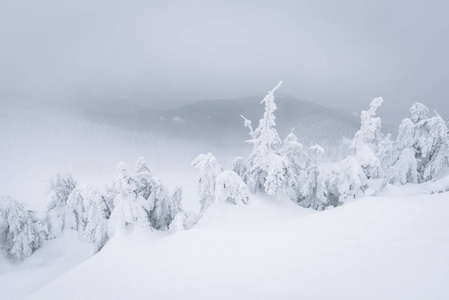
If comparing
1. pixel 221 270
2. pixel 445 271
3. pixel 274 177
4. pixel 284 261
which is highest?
pixel 274 177

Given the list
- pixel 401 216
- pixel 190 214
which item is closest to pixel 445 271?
pixel 401 216

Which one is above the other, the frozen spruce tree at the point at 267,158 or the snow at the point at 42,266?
the frozen spruce tree at the point at 267,158

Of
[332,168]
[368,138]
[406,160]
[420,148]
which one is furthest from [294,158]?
[420,148]

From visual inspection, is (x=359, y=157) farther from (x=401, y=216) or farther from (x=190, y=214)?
(x=190, y=214)

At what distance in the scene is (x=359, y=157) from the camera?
1895cm

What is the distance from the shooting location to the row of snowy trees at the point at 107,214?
54.9 feet

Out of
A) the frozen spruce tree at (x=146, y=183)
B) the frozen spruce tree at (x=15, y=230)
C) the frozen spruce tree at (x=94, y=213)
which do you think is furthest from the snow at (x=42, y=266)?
the frozen spruce tree at (x=146, y=183)

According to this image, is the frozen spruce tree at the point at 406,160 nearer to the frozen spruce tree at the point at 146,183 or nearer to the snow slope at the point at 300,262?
the snow slope at the point at 300,262

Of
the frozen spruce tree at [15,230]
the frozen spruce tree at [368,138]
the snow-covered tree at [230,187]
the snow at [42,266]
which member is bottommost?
the snow at [42,266]

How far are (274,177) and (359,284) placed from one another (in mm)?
12348

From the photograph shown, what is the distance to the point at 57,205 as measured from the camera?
30.5 meters

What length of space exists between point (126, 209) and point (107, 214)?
4.02 metres

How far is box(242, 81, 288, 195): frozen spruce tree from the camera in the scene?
17.8 m

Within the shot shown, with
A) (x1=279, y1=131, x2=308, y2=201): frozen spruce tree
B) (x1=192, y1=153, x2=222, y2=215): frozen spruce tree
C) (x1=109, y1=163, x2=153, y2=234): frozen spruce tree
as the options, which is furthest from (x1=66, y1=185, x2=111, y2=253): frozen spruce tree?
(x1=279, y1=131, x2=308, y2=201): frozen spruce tree
